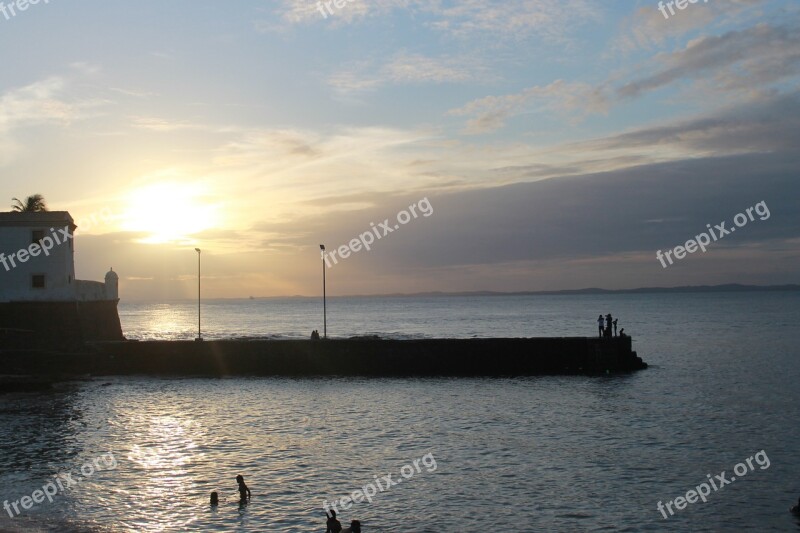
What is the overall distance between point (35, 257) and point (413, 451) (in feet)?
127

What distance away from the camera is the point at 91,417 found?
127 feet

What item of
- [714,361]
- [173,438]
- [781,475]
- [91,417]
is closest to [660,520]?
[781,475]

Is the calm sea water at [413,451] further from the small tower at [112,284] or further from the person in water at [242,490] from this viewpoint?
the small tower at [112,284]

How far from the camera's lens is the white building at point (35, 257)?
177ft

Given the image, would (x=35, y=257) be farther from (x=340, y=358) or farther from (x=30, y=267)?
(x=340, y=358)

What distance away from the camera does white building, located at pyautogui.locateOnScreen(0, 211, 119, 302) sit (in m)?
53.9

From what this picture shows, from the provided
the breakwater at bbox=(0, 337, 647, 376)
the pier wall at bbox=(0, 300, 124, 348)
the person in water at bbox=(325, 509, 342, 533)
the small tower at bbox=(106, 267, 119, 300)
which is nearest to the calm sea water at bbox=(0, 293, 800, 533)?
the person in water at bbox=(325, 509, 342, 533)

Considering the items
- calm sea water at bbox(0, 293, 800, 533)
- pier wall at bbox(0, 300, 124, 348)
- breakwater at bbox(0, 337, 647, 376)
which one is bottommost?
calm sea water at bbox(0, 293, 800, 533)

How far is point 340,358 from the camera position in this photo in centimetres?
5572

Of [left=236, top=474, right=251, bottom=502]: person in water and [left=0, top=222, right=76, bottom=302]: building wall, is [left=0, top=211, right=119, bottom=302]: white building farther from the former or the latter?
[left=236, top=474, right=251, bottom=502]: person in water

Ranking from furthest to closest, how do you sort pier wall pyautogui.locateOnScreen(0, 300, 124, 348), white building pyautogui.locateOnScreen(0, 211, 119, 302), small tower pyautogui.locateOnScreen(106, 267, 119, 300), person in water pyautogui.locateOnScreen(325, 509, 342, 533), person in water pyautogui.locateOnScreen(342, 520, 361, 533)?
small tower pyautogui.locateOnScreen(106, 267, 119, 300), white building pyautogui.locateOnScreen(0, 211, 119, 302), pier wall pyautogui.locateOnScreen(0, 300, 124, 348), person in water pyautogui.locateOnScreen(325, 509, 342, 533), person in water pyautogui.locateOnScreen(342, 520, 361, 533)

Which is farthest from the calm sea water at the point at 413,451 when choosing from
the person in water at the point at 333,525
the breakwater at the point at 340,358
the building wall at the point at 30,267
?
the building wall at the point at 30,267

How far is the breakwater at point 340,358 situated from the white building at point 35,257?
452 centimetres

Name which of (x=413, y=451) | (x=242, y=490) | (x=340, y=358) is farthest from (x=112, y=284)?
(x=242, y=490)
